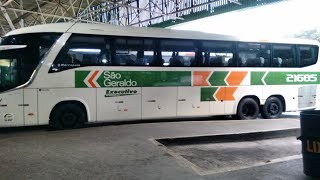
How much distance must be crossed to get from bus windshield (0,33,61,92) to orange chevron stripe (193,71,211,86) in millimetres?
4533

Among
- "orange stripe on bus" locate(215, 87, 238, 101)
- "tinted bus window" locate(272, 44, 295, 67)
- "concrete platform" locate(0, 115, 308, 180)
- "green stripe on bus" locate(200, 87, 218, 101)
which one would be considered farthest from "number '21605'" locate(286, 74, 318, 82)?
"concrete platform" locate(0, 115, 308, 180)

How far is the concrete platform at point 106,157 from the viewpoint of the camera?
18.1 feet

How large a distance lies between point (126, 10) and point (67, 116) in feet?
61.1

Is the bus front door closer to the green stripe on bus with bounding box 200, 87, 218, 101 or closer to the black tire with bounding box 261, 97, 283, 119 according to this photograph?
the green stripe on bus with bounding box 200, 87, 218, 101

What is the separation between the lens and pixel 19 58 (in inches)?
372

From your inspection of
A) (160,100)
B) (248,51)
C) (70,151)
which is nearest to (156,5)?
(248,51)

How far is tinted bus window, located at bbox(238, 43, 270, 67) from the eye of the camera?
12.4 meters

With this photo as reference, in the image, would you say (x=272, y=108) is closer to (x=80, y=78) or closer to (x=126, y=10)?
(x=80, y=78)

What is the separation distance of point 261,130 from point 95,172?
525 centimetres

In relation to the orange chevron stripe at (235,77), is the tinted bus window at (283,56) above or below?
above

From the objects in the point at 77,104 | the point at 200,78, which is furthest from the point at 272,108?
the point at 77,104

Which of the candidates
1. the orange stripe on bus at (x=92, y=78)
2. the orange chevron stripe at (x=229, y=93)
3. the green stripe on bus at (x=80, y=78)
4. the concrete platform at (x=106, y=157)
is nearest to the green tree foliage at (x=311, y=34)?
the orange chevron stripe at (x=229, y=93)

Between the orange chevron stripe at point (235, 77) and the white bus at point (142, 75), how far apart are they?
3 centimetres

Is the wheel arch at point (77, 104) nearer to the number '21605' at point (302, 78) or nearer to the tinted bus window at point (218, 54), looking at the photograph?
the tinted bus window at point (218, 54)
